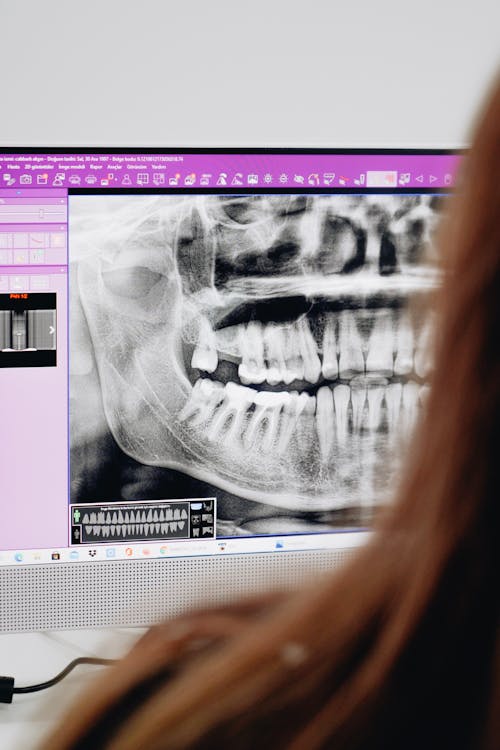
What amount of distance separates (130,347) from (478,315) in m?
0.59

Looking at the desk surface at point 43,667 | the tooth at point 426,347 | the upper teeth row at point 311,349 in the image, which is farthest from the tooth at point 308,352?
the tooth at point 426,347

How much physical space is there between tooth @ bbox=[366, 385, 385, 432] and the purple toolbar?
0.23m

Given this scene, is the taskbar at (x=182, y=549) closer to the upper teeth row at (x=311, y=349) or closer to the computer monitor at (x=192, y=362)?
the computer monitor at (x=192, y=362)

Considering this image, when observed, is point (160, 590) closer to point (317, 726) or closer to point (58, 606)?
point (58, 606)

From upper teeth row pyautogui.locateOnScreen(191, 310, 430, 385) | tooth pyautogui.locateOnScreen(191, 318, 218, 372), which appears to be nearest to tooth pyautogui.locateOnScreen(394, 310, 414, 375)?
upper teeth row pyautogui.locateOnScreen(191, 310, 430, 385)

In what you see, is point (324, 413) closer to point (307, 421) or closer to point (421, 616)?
point (307, 421)

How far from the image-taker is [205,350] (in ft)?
2.81

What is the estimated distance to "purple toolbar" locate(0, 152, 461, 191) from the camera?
832 mm

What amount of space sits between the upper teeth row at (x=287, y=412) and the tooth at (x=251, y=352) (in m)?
0.02

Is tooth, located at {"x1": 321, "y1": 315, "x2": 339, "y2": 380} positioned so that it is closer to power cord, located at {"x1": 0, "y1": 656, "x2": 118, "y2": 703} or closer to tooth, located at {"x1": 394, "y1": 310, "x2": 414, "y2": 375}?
tooth, located at {"x1": 394, "y1": 310, "x2": 414, "y2": 375}

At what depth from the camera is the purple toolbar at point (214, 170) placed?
2.73 feet
